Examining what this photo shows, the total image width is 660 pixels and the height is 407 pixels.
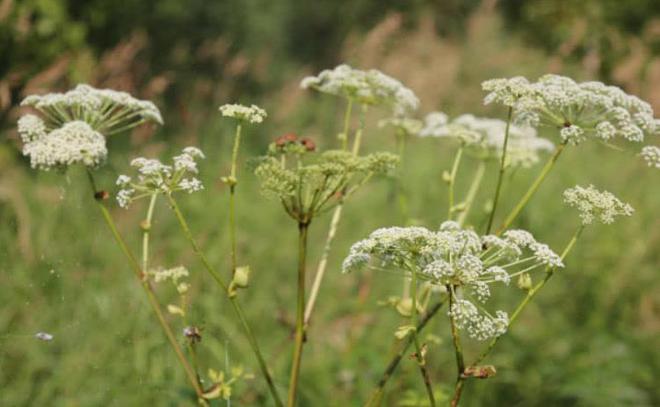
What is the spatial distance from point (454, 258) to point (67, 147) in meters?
1.12

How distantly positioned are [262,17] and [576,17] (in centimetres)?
655

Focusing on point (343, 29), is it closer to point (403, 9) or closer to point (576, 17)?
point (403, 9)

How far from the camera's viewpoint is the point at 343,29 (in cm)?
1616

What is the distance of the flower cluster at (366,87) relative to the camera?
254cm

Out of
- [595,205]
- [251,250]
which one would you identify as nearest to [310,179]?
[595,205]

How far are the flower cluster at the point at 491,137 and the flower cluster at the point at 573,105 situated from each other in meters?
0.44

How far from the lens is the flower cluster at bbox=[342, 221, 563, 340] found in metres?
1.64

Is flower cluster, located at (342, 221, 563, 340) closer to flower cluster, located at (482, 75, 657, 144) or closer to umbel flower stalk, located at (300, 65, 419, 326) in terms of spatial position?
flower cluster, located at (482, 75, 657, 144)

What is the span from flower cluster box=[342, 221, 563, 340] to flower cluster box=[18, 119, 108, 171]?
2.61 ft

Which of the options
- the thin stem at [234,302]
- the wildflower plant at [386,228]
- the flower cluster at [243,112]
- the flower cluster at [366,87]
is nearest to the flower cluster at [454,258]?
the wildflower plant at [386,228]

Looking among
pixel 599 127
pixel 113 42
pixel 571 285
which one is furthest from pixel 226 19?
pixel 599 127

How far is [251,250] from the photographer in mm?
5816

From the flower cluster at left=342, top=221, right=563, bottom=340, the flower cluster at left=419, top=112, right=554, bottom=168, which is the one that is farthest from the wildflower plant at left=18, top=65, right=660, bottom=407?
the flower cluster at left=419, top=112, right=554, bottom=168

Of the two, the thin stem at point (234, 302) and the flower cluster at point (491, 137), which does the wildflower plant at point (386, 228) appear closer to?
the thin stem at point (234, 302)
